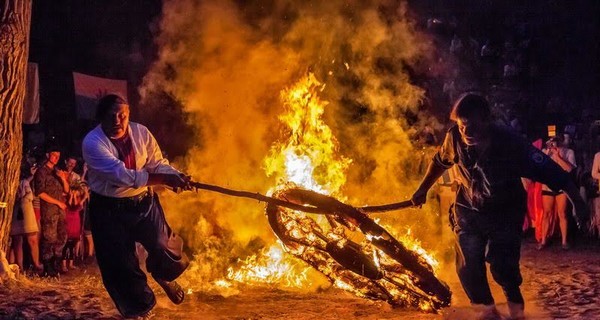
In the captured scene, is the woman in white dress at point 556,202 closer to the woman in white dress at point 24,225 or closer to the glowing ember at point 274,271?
the glowing ember at point 274,271

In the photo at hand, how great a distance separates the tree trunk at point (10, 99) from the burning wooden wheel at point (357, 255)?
4.00 m

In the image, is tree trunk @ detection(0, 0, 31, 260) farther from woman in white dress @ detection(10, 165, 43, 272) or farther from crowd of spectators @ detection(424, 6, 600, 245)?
crowd of spectators @ detection(424, 6, 600, 245)

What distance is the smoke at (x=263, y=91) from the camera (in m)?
8.76

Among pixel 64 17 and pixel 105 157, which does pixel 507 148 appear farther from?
pixel 64 17

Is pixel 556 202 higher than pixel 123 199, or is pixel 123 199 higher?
pixel 556 202

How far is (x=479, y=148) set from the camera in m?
5.35

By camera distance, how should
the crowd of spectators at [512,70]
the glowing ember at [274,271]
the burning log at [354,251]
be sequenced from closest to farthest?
the burning log at [354,251] → the glowing ember at [274,271] → the crowd of spectators at [512,70]

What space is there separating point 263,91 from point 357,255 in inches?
148

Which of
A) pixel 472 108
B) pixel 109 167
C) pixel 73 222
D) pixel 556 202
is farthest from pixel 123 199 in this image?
pixel 556 202

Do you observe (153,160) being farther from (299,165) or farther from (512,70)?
(512,70)

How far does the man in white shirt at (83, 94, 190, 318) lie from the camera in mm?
5375

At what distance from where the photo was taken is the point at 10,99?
26.6 feet

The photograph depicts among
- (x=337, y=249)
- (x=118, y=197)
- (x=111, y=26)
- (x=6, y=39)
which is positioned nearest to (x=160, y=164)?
(x=118, y=197)

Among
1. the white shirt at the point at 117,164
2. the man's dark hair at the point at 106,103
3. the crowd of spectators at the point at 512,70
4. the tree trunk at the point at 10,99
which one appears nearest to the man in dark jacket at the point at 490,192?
the white shirt at the point at 117,164
